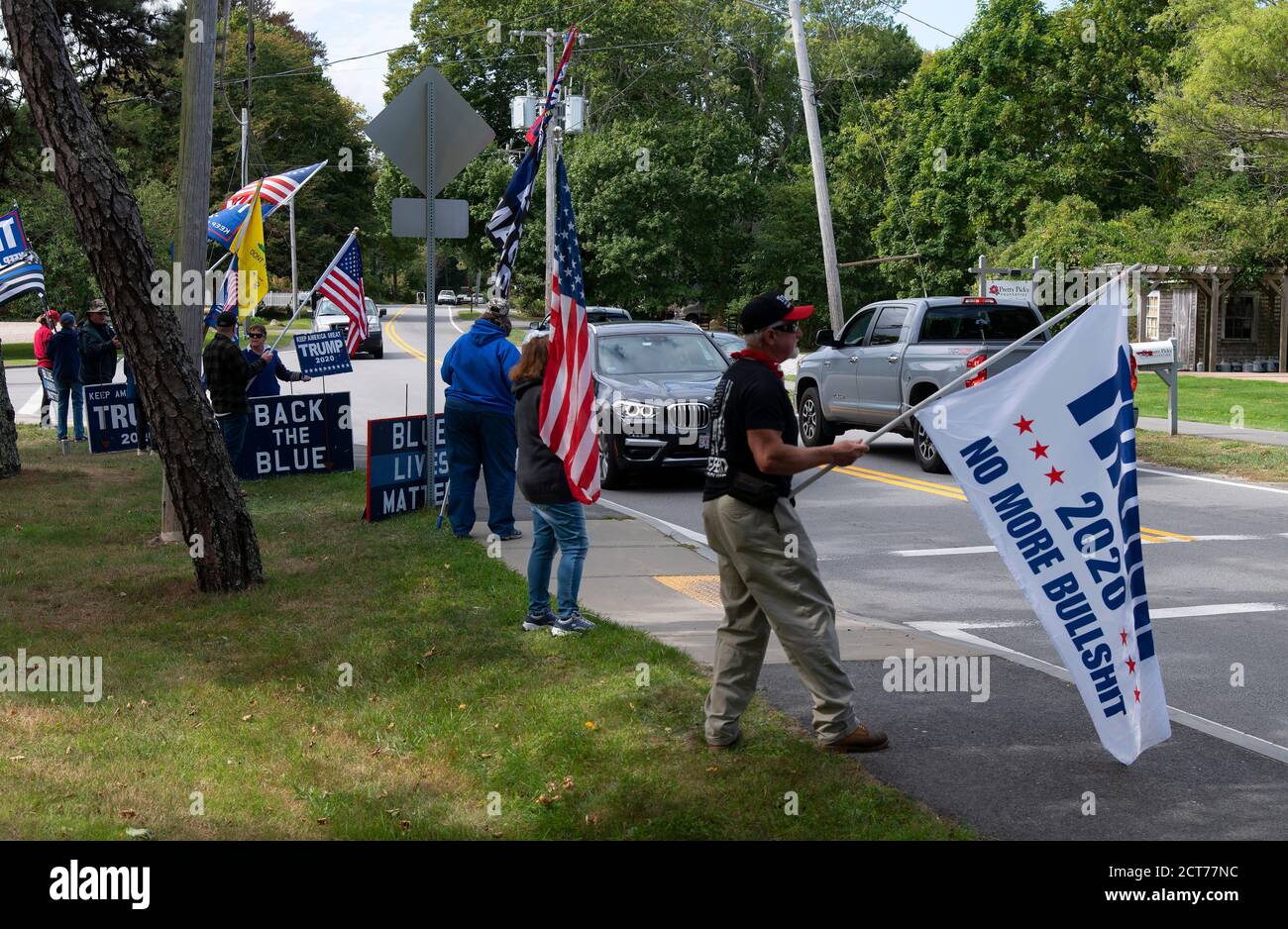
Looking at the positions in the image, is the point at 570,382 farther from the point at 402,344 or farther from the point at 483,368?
the point at 402,344

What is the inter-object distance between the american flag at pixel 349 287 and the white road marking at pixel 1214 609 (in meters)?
10.9

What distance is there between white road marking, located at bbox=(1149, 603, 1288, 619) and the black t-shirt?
4.29 metres

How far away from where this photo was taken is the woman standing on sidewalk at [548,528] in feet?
25.1

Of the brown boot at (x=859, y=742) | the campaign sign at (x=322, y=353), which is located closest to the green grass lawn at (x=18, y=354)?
the campaign sign at (x=322, y=353)

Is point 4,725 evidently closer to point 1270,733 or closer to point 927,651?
point 927,651

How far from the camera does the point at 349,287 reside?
17.0m

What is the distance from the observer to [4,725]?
6156 millimetres

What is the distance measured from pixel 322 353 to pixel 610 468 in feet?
12.9

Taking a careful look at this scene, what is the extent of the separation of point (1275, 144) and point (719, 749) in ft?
95.3

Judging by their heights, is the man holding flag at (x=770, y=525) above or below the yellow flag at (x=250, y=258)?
below

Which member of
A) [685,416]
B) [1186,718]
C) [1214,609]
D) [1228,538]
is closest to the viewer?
[1186,718]

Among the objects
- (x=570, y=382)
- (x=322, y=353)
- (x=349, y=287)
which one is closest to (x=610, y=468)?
(x=322, y=353)

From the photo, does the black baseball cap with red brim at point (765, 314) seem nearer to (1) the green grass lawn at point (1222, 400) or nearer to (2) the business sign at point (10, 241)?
(2) the business sign at point (10, 241)

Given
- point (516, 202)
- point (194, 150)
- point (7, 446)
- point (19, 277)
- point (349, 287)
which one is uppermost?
point (194, 150)
